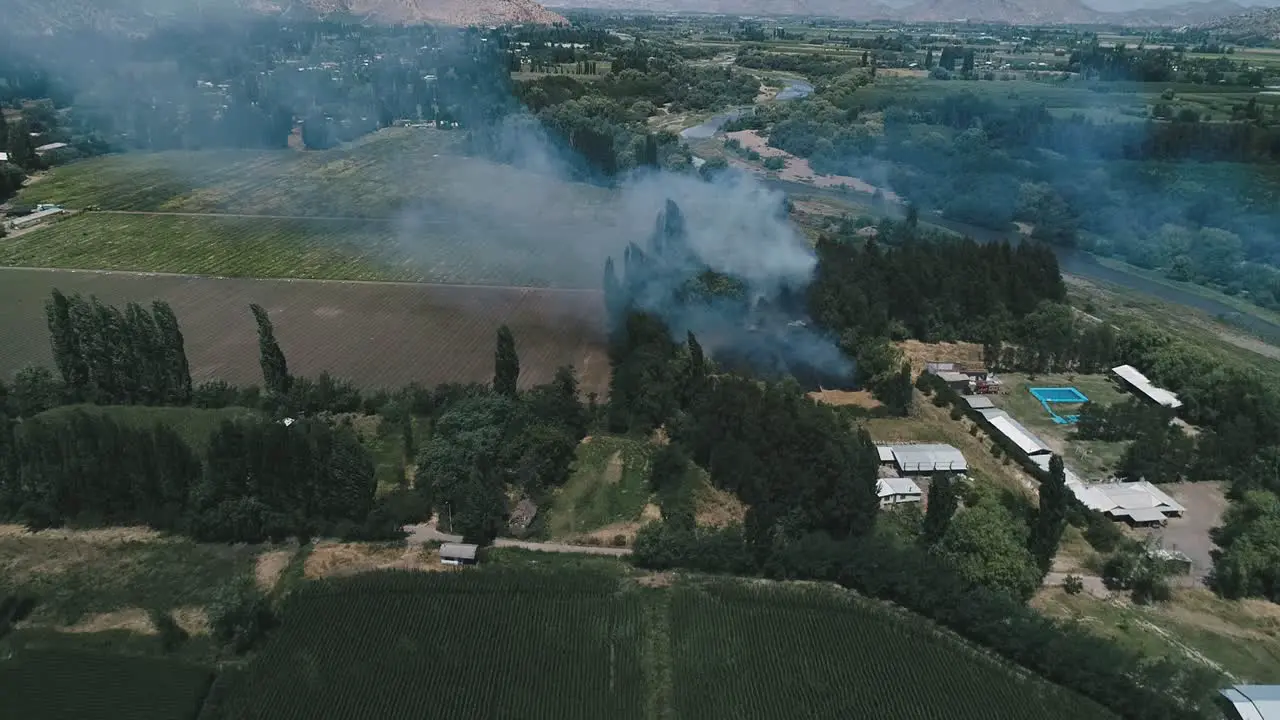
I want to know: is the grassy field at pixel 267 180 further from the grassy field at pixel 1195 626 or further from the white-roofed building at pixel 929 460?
the grassy field at pixel 1195 626

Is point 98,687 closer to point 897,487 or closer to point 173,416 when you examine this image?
point 173,416

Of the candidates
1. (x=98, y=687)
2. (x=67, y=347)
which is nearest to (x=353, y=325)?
(x=67, y=347)

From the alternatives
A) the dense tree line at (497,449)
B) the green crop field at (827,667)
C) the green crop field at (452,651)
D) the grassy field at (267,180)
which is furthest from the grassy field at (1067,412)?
the grassy field at (267,180)

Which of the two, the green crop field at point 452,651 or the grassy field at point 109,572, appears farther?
the grassy field at point 109,572

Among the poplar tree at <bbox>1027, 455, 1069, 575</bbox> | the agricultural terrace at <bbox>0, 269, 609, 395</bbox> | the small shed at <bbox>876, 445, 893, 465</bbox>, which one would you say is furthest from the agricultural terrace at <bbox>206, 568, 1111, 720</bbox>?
the agricultural terrace at <bbox>0, 269, 609, 395</bbox>

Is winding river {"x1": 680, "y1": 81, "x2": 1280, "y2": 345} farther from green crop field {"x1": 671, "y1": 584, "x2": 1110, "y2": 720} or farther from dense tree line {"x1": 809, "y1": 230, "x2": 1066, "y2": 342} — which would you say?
green crop field {"x1": 671, "y1": 584, "x2": 1110, "y2": 720}
